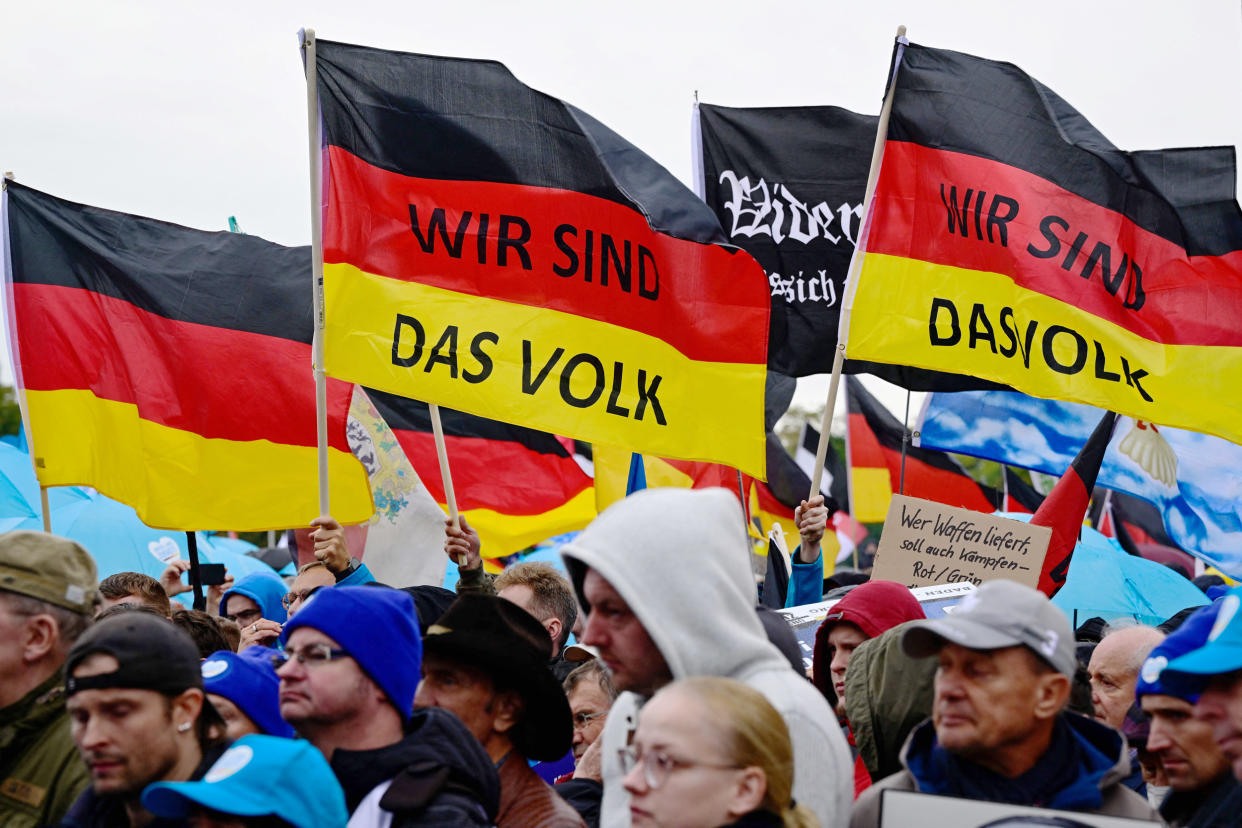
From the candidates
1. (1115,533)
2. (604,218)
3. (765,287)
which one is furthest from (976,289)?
(1115,533)

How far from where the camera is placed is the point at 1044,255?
6.94m

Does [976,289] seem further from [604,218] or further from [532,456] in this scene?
[532,456]

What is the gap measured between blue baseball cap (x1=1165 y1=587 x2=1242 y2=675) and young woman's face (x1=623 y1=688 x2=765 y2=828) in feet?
3.59

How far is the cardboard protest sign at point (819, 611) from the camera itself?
221 inches

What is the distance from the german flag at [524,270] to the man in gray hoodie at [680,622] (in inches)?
110

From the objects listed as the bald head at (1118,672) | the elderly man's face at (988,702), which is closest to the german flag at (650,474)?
the bald head at (1118,672)

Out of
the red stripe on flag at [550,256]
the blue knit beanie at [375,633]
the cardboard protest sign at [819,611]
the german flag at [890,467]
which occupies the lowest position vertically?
the german flag at [890,467]

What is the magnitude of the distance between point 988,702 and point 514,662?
144 cm

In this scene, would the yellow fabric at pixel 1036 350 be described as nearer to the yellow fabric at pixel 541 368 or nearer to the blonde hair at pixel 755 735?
the yellow fabric at pixel 541 368

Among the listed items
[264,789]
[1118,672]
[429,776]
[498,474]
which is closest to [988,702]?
[429,776]

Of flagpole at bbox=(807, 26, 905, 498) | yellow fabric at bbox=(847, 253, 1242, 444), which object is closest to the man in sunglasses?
flagpole at bbox=(807, 26, 905, 498)

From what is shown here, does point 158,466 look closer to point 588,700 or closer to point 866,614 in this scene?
point 588,700

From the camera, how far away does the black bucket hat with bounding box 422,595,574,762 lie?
3.83m

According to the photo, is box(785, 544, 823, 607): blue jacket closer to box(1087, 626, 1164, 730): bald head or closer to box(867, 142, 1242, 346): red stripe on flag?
box(867, 142, 1242, 346): red stripe on flag
